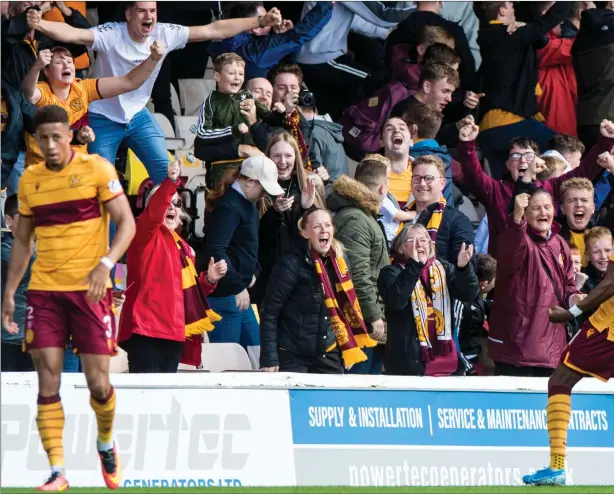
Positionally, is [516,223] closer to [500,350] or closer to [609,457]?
[500,350]

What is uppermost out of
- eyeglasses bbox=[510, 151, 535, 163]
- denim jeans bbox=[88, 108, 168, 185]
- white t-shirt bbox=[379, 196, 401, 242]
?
denim jeans bbox=[88, 108, 168, 185]

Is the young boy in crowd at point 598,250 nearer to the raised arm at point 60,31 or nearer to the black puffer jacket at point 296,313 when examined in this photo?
the black puffer jacket at point 296,313

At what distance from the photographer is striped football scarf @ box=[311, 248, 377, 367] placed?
10648 millimetres

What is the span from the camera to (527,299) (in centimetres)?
1130

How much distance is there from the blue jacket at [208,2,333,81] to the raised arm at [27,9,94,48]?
178cm

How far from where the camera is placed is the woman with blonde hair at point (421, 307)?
10773 millimetres

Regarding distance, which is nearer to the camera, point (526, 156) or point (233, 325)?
point (233, 325)

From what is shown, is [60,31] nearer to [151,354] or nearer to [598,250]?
[151,354]

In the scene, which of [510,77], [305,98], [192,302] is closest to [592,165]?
[510,77]

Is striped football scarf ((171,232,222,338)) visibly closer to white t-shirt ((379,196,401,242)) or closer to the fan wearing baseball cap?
the fan wearing baseball cap

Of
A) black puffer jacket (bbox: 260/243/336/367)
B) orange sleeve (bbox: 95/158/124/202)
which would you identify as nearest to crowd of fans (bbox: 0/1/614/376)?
black puffer jacket (bbox: 260/243/336/367)

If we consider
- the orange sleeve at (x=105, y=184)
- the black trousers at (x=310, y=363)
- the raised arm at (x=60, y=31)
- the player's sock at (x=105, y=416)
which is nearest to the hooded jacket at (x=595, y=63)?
the black trousers at (x=310, y=363)

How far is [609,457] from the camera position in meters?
10.7

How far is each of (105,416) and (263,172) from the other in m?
3.08
